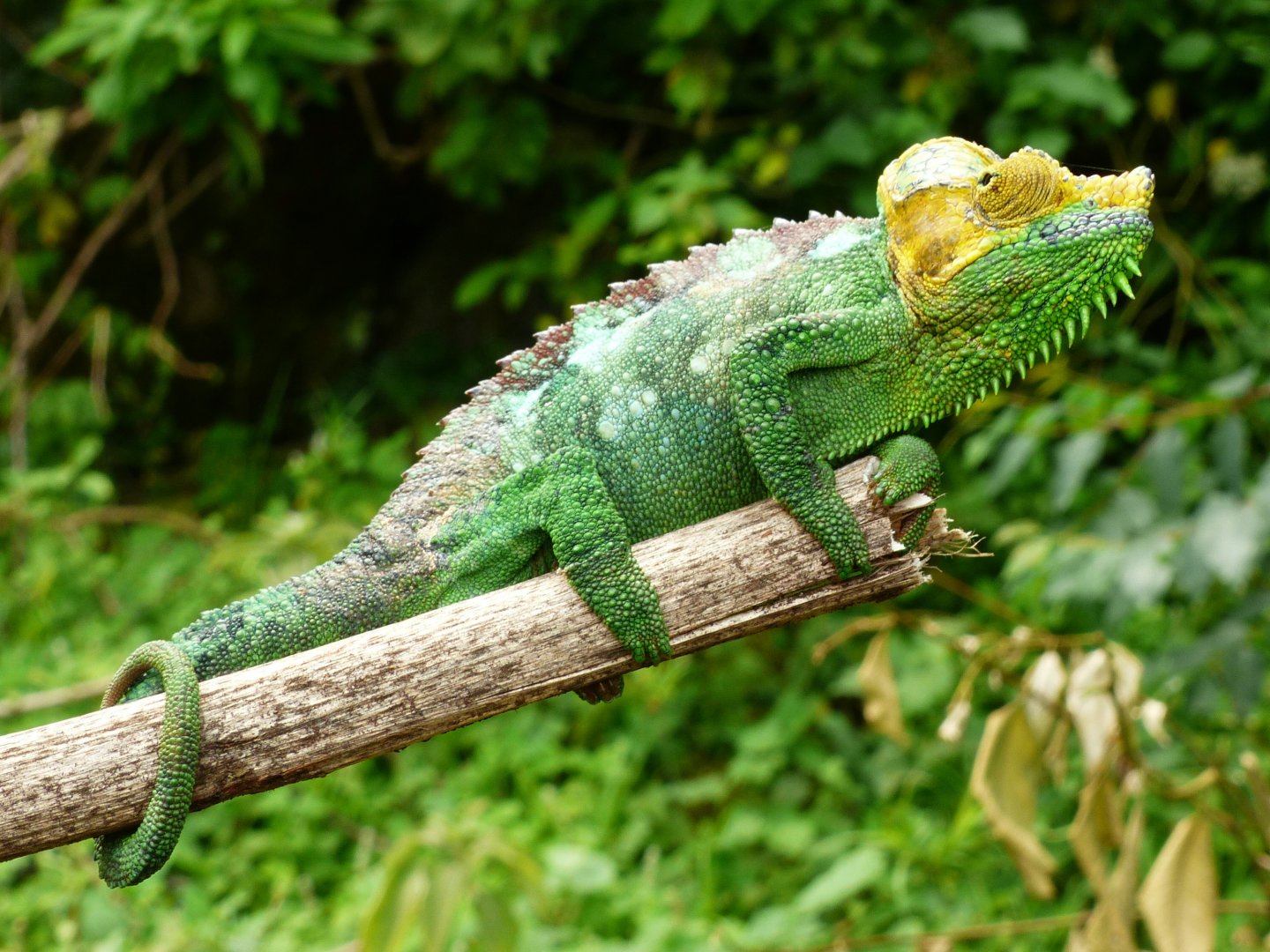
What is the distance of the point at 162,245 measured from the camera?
503cm

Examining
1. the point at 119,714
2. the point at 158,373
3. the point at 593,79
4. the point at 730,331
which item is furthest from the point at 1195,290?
the point at 158,373

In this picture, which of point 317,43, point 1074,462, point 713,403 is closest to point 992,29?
point 1074,462

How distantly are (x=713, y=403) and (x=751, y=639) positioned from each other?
2810 millimetres

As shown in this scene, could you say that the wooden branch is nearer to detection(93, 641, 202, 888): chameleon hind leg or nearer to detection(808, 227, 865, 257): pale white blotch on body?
detection(93, 641, 202, 888): chameleon hind leg

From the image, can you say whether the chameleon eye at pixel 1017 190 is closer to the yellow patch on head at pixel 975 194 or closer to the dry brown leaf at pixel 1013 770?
the yellow patch on head at pixel 975 194

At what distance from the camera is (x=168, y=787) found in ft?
5.42

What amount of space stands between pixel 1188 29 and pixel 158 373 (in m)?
4.61

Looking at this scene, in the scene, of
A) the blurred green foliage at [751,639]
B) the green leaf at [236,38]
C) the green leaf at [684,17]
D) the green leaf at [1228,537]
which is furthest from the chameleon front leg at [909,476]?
the green leaf at [236,38]

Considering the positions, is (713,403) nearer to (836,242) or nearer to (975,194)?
(836,242)

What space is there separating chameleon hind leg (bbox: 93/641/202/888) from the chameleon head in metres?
1.09

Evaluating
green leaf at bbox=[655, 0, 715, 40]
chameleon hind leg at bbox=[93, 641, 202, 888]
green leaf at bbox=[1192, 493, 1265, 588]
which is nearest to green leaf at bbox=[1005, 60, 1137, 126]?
green leaf at bbox=[655, 0, 715, 40]

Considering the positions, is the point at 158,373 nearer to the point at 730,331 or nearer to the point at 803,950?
the point at 803,950

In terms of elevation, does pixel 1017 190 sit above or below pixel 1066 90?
below

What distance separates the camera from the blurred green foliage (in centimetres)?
330
